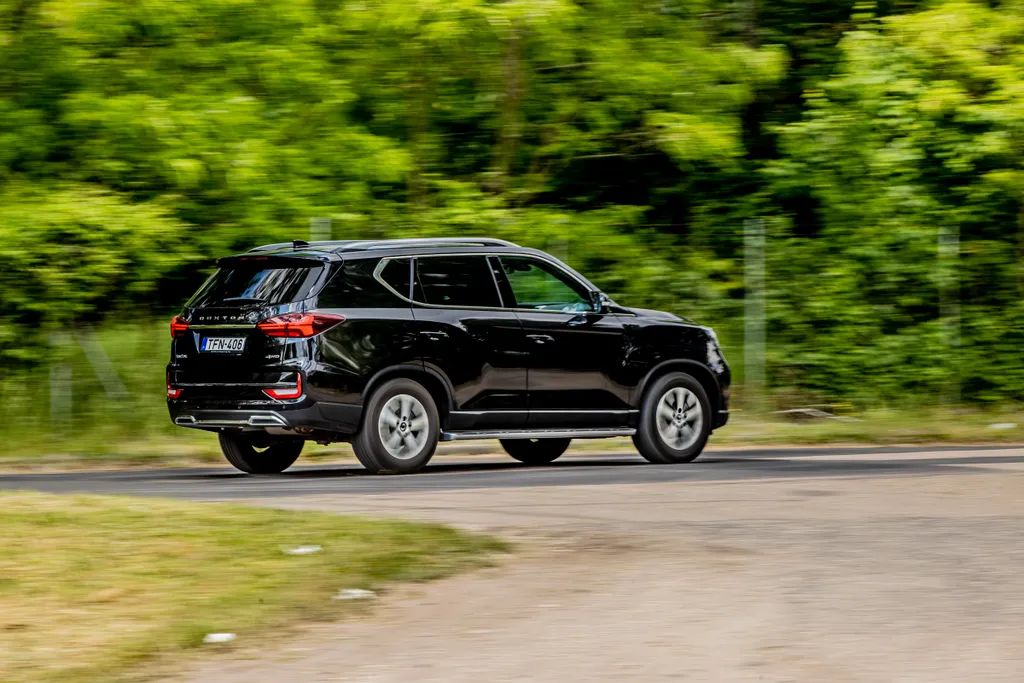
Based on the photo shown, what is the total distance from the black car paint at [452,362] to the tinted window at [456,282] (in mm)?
83

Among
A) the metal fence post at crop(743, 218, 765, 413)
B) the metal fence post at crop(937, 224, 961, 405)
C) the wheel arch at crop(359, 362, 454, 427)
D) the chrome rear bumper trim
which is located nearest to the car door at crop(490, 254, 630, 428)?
the wheel arch at crop(359, 362, 454, 427)

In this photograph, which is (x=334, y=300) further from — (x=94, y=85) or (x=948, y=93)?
(x=948, y=93)

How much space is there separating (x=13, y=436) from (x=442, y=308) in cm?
537

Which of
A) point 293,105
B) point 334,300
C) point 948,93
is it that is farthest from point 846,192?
point 334,300

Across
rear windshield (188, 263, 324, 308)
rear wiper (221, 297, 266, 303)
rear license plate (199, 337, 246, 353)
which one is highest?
rear windshield (188, 263, 324, 308)

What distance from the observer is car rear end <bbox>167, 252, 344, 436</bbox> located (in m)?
13.7

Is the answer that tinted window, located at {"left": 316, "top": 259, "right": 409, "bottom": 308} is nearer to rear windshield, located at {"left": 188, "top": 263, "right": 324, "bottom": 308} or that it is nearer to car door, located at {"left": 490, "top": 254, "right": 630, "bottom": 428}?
rear windshield, located at {"left": 188, "top": 263, "right": 324, "bottom": 308}

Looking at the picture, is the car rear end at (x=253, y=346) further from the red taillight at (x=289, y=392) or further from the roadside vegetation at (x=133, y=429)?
the roadside vegetation at (x=133, y=429)

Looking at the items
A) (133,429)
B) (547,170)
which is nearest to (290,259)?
(133,429)

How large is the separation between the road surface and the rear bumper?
1.38 feet

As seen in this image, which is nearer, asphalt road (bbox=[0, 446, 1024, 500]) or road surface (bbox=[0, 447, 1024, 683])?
road surface (bbox=[0, 447, 1024, 683])

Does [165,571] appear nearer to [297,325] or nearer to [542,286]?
[297,325]

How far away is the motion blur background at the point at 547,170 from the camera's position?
60.2 ft

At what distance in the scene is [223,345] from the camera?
1405cm
